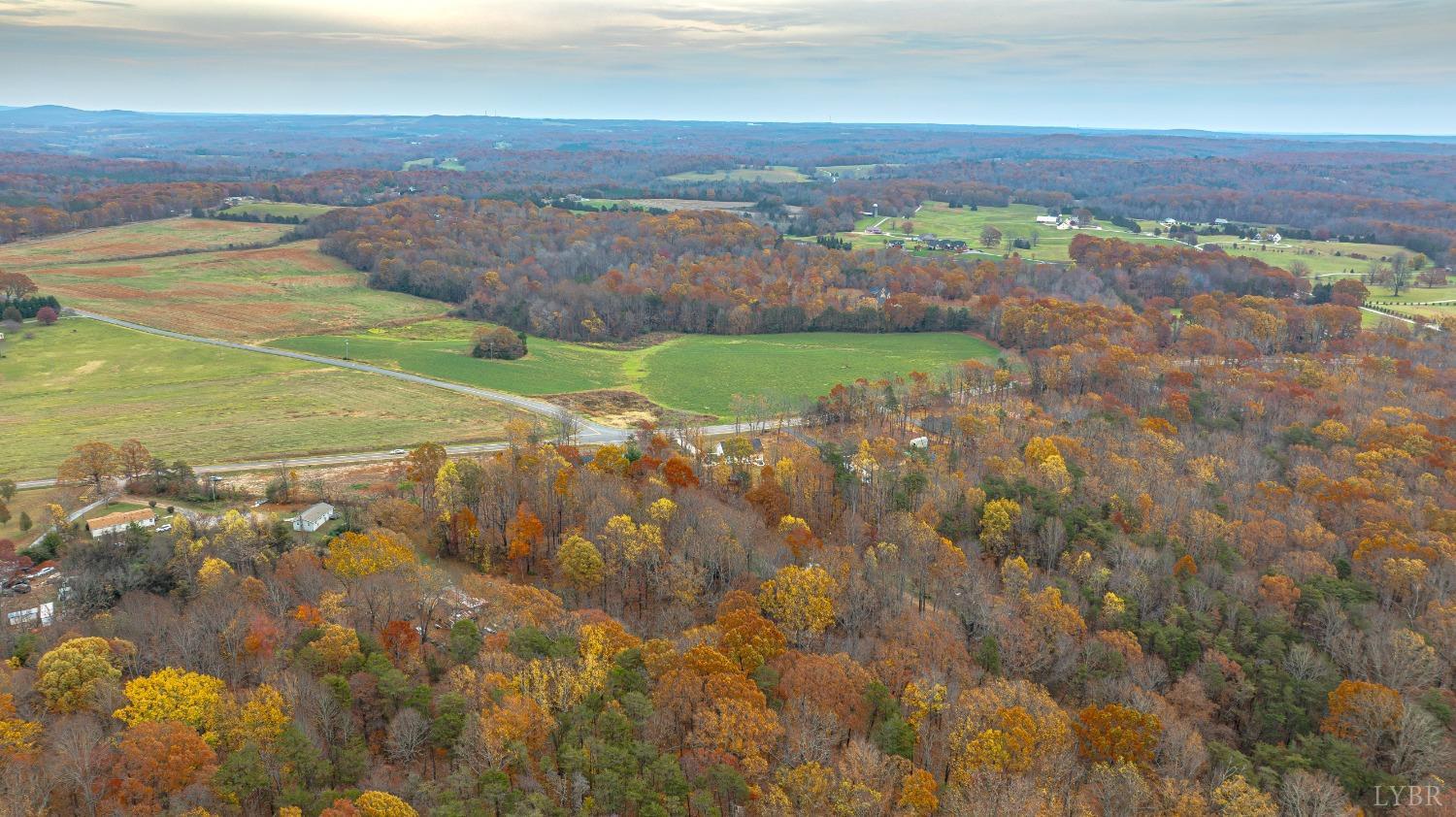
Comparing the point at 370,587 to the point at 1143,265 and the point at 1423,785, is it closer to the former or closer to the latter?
the point at 1423,785

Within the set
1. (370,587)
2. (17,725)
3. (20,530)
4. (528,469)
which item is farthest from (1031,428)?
(20,530)

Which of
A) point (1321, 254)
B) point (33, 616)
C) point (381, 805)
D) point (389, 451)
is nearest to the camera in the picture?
point (381, 805)

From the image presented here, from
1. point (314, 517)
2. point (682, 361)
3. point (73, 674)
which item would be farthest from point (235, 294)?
point (73, 674)

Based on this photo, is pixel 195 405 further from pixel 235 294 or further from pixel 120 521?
pixel 235 294

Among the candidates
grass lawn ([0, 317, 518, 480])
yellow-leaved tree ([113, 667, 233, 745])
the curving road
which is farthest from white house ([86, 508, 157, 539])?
yellow-leaved tree ([113, 667, 233, 745])

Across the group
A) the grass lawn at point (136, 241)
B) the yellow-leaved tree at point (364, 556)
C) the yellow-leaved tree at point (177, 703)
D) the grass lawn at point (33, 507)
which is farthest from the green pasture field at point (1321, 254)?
the grass lawn at point (136, 241)

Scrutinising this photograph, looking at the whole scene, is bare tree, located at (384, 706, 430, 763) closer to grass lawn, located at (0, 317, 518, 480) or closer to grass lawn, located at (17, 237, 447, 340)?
grass lawn, located at (0, 317, 518, 480)

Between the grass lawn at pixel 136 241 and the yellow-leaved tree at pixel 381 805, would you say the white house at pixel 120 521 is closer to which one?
the yellow-leaved tree at pixel 381 805
